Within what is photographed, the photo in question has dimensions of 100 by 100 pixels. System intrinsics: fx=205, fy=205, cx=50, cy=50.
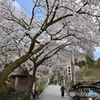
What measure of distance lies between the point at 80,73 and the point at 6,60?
24.1 meters

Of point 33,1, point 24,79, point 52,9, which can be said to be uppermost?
point 33,1

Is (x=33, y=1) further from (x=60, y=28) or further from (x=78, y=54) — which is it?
(x=78, y=54)

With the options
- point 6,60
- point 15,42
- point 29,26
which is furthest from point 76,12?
point 6,60

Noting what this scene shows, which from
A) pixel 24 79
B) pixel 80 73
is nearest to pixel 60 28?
pixel 24 79

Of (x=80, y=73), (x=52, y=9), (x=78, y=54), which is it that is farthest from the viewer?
(x=80, y=73)

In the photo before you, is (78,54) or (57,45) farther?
(78,54)

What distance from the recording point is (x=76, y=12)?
957 centimetres

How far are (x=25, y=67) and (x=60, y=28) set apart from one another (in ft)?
35.0

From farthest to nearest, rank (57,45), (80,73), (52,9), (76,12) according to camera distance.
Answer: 1. (80,73)
2. (57,45)
3. (52,9)
4. (76,12)

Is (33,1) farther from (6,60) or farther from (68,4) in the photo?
(6,60)

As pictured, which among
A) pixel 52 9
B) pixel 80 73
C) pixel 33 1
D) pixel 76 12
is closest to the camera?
pixel 76 12

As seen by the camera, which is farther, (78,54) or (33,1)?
(78,54)

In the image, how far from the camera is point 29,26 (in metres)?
13.5

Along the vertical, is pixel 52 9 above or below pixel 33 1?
below
